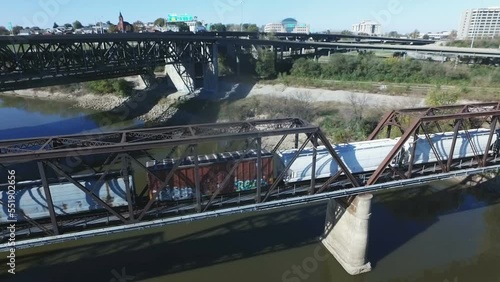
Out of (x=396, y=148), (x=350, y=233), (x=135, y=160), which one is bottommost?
(x=350, y=233)

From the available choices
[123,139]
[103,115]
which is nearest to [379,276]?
[123,139]

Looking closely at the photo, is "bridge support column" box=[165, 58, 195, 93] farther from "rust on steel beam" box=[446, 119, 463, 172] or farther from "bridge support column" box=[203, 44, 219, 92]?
"rust on steel beam" box=[446, 119, 463, 172]

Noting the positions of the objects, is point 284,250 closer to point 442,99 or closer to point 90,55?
point 442,99

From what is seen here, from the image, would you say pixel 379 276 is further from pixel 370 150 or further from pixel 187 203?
pixel 187 203

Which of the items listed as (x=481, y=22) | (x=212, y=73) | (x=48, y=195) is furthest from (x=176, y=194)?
(x=481, y=22)

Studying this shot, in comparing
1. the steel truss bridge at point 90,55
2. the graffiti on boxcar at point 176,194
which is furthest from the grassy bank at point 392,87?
the graffiti on boxcar at point 176,194

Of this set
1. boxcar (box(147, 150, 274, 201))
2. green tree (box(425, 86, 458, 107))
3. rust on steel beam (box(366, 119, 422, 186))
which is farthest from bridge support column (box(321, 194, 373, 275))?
green tree (box(425, 86, 458, 107))

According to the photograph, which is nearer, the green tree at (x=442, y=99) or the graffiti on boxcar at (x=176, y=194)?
the graffiti on boxcar at (x=176, y=194)

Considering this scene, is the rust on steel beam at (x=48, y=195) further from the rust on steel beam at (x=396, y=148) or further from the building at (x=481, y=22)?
the building at (x=481, y=22)
